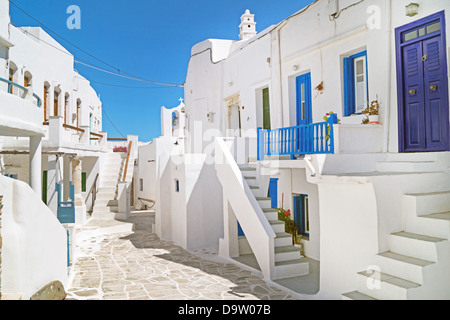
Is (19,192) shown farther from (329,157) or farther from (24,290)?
(329,157)

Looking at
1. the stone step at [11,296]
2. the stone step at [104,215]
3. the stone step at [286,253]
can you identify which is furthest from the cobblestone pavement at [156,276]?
the stone step at [104,215]

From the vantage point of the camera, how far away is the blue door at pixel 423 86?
679 centimetres

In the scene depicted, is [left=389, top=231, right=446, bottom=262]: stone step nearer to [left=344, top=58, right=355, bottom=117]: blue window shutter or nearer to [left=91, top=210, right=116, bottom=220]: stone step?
[left=344, top=58, right=355, bottom=117]: blue window shutter

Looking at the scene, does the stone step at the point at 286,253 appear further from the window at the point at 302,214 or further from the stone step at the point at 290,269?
the window at the point at 302,214

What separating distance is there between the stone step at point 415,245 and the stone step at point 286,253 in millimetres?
3061

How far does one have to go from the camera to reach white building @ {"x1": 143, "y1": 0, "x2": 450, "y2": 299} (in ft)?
18.0

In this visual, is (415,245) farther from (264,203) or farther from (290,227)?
(290,227)

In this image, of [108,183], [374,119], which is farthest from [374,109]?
[108,183]

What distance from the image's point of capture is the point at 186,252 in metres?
11.0

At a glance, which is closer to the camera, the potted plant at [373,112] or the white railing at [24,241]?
the white railing at [24,241]

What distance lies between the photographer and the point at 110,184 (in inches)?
792

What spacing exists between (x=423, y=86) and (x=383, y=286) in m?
4.44

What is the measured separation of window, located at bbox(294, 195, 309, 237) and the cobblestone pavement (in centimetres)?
245
